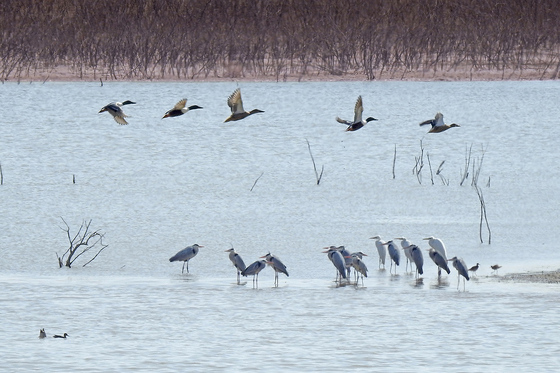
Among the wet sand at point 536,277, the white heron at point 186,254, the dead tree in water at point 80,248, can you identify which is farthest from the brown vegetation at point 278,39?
the wet sand at point 536,277

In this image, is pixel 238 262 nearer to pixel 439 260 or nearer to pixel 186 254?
pixel 186 254

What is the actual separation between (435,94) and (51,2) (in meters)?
11.4

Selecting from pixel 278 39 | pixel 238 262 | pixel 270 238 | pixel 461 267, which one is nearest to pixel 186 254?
pixel 238 262

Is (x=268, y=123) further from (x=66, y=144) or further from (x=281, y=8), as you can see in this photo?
(x=281, y=8)

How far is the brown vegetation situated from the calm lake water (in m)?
5.18

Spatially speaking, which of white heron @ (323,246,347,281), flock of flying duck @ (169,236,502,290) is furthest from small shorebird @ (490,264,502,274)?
white heron @ (323,246,347,281)

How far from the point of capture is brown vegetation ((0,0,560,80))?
2922cm

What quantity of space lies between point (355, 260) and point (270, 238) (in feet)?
6.85

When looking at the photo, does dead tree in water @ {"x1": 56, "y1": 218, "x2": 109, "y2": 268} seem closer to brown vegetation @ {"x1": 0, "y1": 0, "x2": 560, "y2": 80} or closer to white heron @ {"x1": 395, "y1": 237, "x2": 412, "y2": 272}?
white heron @ {"x1": 395, "y1": 237, "x2": 412, "y2": 272}

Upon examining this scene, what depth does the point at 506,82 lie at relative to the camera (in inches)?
1158

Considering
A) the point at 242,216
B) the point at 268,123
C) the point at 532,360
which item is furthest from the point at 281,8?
the point at 532,360

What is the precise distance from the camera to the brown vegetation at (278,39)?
29.2 metres

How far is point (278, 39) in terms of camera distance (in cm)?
3077

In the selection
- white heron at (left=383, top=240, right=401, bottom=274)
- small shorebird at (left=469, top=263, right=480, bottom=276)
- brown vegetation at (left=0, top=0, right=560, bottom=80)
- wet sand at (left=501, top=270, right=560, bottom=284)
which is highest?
brown vegetation at (left=0, top=0, right=560, bottom=80)
